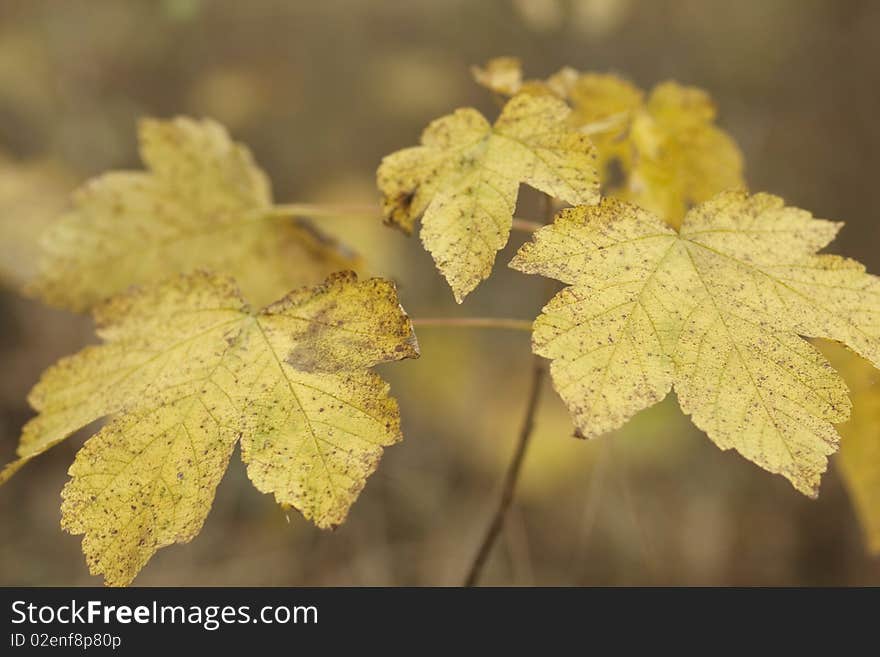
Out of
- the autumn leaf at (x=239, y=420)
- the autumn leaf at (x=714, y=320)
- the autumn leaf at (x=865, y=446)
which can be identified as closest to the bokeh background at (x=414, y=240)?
the autumn leaf at (x=865, y=446)

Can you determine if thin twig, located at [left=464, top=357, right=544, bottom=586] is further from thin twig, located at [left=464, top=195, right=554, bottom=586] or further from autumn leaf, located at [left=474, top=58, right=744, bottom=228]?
autumn leaf, located at [left=474, top=58, right=744, bottom=228]

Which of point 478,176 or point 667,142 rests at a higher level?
point 478,176

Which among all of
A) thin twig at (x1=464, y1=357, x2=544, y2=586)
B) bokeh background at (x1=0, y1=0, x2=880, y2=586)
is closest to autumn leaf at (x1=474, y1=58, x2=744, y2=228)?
thin twig at (x1=464, y1=357, x2=544, y2=586)

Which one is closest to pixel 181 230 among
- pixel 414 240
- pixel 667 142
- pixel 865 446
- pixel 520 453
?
pixel 520 453

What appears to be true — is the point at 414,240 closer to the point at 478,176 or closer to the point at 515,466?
the point at 515,466

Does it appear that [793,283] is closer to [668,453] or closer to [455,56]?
[668,453]
